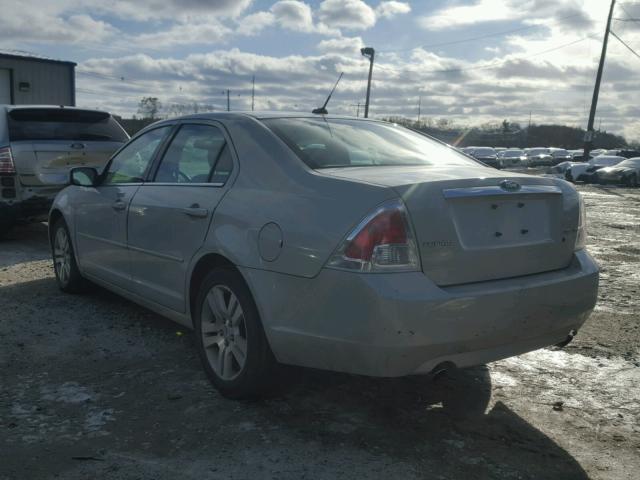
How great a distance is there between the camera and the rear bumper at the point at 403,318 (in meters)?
2.82

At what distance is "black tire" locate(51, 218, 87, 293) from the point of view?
569 cm

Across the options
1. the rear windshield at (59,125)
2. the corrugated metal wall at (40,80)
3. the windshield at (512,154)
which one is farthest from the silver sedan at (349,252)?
the windshield at (512,154)


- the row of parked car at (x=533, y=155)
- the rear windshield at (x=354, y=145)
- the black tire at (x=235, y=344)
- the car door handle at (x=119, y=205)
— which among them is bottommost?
the row of parked car at (x=533, y=155)

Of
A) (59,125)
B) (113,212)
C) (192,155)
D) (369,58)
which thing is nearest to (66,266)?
(113,212)

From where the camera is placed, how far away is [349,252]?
2883mm

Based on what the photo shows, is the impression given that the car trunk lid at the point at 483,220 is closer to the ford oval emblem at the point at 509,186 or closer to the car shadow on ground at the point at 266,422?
the ford oval emblem at the point at 509,186

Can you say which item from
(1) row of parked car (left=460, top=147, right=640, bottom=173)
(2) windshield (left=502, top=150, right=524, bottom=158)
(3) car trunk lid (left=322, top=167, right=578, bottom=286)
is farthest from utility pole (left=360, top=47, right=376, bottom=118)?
(3) car trunk lid (left=322, top=167, right=578, bottom=286)

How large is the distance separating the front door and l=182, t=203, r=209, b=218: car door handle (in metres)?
0.87

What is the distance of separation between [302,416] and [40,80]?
75.6 feet

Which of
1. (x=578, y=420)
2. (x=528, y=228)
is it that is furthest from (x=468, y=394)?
(x=528, y=228)

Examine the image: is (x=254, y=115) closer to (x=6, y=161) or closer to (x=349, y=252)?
(x=349, y=252)

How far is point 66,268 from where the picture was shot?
5844 mm

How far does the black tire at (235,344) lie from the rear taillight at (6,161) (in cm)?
501

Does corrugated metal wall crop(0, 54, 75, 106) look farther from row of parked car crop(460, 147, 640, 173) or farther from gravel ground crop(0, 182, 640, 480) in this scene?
row of parked car crop(460, 147, 640, 173)
